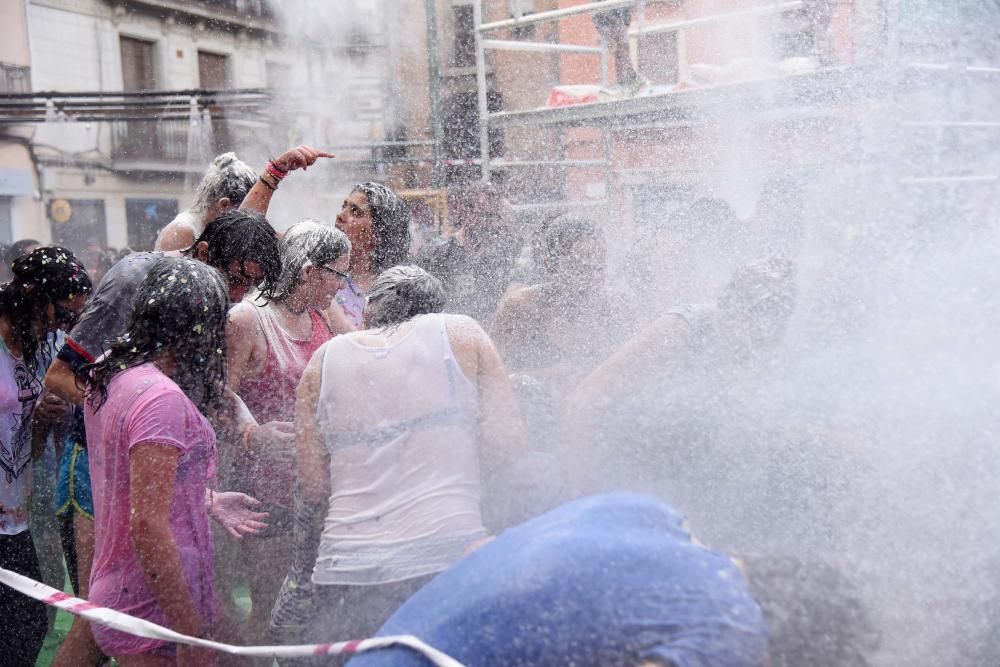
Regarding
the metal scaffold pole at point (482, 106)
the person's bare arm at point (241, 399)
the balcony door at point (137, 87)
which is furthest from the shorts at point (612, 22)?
the balcony door at point (137, 87)

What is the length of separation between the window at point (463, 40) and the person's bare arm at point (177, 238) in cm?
1276

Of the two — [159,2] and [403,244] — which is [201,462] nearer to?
[403,244]

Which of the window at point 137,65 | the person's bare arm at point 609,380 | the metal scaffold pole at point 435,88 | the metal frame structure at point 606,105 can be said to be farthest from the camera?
the window at point 137,65

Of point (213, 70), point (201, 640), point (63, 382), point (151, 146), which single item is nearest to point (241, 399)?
point (63, 382)

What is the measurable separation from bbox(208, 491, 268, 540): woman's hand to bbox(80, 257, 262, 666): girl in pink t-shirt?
28cm

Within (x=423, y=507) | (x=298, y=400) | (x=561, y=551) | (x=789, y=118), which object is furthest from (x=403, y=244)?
(x=789, y=118)

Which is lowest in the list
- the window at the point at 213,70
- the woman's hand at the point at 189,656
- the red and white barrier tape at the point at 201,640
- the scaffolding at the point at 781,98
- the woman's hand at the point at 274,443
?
the woman's hand at the point at 189,656

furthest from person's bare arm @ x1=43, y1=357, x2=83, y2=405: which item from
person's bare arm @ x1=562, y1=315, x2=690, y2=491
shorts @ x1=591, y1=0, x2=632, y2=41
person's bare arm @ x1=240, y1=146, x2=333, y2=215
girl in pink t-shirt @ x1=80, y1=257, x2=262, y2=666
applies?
shorts @ x1=591, y1=0, x2=632, y2=41

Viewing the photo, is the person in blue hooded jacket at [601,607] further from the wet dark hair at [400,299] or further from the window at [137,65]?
the window at [137,65]

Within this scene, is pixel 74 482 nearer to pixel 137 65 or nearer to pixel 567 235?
pixel 567 235

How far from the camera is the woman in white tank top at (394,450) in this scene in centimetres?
231

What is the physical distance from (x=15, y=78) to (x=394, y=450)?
22828mm

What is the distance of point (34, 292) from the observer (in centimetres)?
302

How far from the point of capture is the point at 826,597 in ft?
5.11
